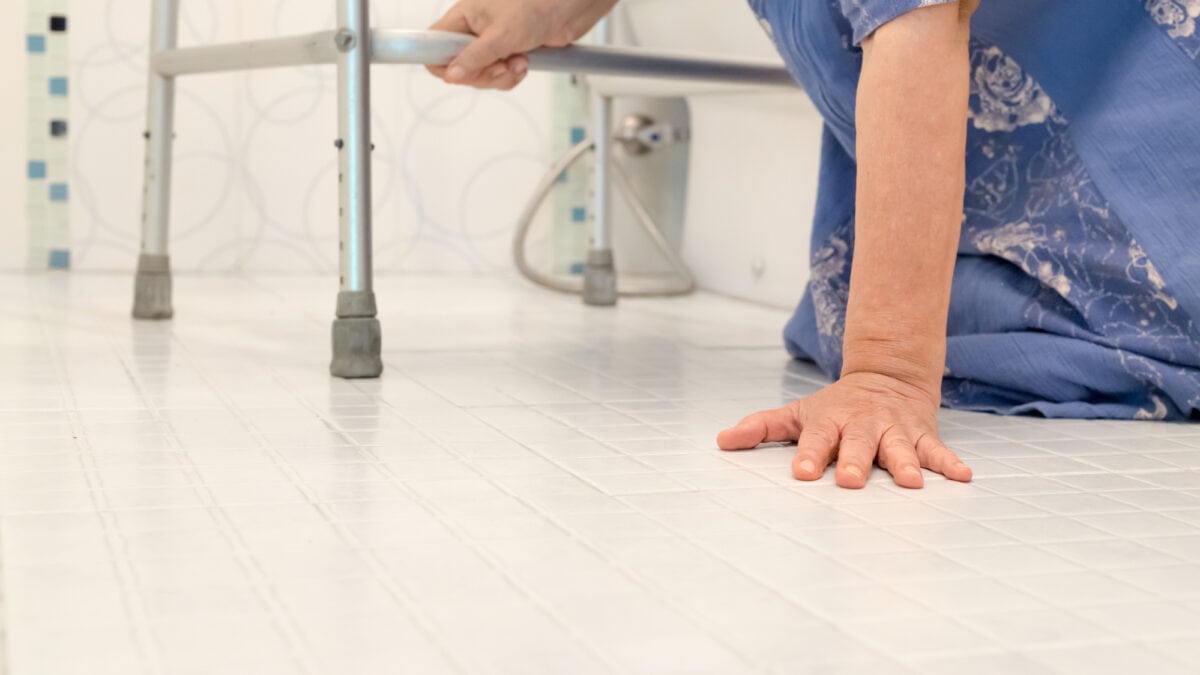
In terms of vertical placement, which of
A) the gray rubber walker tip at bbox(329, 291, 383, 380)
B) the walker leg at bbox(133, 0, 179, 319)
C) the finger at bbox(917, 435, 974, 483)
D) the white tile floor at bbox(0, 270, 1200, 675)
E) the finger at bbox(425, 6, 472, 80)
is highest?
the finger at bbox(425, 6, 472, 80)

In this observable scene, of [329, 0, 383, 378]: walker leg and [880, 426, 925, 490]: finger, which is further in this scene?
[329, 0, 383, 378]: walker leg

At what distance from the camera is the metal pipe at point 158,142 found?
1.63 metres

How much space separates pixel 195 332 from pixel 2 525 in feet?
2.72

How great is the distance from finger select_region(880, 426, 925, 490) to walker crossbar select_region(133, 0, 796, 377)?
0.51 m

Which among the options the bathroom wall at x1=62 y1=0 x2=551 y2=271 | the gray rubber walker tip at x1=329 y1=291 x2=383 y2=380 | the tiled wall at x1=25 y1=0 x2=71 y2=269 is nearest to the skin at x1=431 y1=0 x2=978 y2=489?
the gray rubber walker tip at x1=329 y1=291 x2=383 y2=380

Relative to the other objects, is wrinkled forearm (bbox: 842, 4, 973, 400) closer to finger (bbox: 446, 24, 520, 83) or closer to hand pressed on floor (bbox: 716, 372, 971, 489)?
hand pressed on floor (bbox: 716, 372, 971, 489)

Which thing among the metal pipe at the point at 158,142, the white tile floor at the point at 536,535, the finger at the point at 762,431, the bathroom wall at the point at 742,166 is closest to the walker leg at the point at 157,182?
the metal pipe at the point at 158,142

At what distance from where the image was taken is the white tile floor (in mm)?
573

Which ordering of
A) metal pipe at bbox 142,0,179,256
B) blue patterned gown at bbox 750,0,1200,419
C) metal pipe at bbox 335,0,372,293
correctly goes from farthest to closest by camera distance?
metal pipe at bbox 142,0,179,256 → metal pipe at bbox 335,0,372,293 → blue patterned gown at bbox 750,0,1200,419

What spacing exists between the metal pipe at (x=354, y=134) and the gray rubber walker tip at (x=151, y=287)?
472 mm

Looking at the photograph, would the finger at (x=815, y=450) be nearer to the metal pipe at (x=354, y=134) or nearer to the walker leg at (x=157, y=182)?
the metal pipe at (x=354, y=134)

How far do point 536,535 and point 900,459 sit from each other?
27 centimetres

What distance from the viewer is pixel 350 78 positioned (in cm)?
124

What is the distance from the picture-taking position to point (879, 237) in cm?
97
